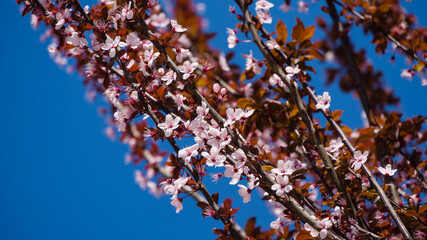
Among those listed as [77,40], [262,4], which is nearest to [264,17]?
[262,4]

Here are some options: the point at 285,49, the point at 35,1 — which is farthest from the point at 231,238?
the point at 35,1

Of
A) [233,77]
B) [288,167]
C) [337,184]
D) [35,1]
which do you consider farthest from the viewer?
[233,77]

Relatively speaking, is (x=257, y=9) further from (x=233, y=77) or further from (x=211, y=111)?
(x=233, y=77)

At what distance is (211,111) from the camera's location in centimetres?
134

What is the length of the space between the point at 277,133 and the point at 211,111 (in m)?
0.79

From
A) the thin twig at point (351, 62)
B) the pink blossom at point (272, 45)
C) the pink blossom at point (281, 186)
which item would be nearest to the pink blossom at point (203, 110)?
the pink blossom at point (281, 186)

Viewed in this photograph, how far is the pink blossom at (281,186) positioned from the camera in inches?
48.1

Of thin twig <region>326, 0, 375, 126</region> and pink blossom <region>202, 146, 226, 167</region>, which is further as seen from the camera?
thin twig <region>326, 0, 375, 126</region>

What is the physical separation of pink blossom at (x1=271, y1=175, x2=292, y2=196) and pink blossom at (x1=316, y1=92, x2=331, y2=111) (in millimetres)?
447

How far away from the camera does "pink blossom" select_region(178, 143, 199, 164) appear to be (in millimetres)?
1262

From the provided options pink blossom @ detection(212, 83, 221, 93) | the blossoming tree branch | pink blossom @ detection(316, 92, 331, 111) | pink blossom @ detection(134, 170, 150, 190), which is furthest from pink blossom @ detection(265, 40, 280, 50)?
pink blossom @ detection(134, 170, 150, 190)

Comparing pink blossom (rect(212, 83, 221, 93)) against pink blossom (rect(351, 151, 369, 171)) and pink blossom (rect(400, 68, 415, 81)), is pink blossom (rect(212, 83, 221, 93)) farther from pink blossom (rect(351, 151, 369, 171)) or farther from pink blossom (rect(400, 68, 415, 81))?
pink blossom (rect(400, 68, 415, 81))

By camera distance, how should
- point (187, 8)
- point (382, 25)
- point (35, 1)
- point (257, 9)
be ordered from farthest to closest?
1. point (187, 8)
2. point (382, 25)
3. point (257, 9)
4. point (35, 1)

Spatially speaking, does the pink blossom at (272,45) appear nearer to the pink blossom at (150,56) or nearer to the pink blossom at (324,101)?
the pink blossom at (324,101)
